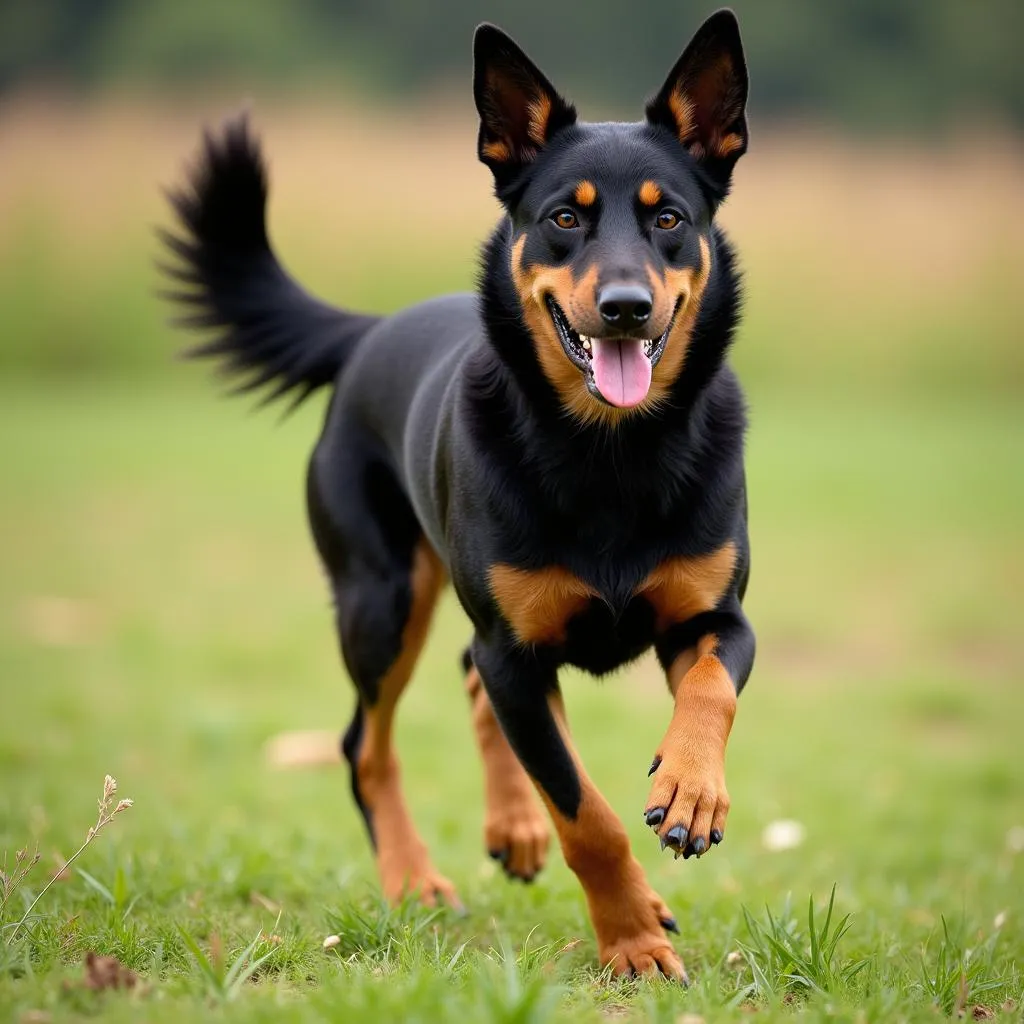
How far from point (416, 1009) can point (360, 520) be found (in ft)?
7.57

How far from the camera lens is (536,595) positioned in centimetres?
370

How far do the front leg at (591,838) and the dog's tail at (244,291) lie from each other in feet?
6.42

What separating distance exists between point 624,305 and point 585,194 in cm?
43

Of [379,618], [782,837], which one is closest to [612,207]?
[379,618]

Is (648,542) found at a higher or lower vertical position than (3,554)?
higher

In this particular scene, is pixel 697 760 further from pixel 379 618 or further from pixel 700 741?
pixel 379 618

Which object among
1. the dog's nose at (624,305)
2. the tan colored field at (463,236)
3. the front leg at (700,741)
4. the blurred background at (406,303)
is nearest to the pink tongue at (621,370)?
the dog's nose at (624,305)

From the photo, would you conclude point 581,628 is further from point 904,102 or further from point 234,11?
point 234,11

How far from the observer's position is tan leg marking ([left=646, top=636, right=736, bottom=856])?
329 cm

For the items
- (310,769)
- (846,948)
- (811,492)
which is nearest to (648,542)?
(846,948)

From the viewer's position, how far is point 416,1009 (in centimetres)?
271

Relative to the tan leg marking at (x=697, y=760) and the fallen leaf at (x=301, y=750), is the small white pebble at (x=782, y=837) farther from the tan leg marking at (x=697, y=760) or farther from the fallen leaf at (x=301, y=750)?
the tan leg marking at (x=697, y=760)

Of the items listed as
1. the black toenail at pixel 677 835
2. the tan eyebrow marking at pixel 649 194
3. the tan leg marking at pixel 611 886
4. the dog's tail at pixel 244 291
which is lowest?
the tan leg marking at pixel 611 886

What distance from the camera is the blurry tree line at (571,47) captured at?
2403 centimetres
